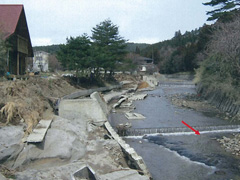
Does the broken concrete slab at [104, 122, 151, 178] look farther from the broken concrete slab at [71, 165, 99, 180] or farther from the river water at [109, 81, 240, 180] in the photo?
the broken concrete slab at [71, 165, 99, 180]

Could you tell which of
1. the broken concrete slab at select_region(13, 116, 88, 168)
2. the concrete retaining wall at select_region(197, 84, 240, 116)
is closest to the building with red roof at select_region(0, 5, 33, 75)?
the broken concrete slab at select_region(13, 116, 88, 168)

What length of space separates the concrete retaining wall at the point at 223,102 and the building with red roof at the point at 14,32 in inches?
738

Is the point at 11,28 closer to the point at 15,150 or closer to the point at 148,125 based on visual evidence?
the point at 148,125

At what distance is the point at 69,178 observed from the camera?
7.10 m

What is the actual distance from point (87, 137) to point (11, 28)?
48.7 ft

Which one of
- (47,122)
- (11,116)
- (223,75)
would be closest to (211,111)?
(223,75)

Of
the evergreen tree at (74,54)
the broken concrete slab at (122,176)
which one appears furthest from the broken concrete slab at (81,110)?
the evergreen tree at (74,54)

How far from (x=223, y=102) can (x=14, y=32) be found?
19.6m

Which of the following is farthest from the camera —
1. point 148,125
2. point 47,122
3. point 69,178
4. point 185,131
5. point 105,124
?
point 148,125

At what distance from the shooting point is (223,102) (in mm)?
22312

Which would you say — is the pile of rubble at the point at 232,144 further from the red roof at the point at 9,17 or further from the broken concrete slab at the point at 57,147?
the red roof at the point at 9,17

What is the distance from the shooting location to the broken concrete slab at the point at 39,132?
8573 millimetres

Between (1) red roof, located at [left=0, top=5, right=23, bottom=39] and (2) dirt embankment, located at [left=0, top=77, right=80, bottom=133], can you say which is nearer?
(2) dirt embankment, located at [left=0, top=77, right=80, bottom=133]

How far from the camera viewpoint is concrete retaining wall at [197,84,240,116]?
767 inches
